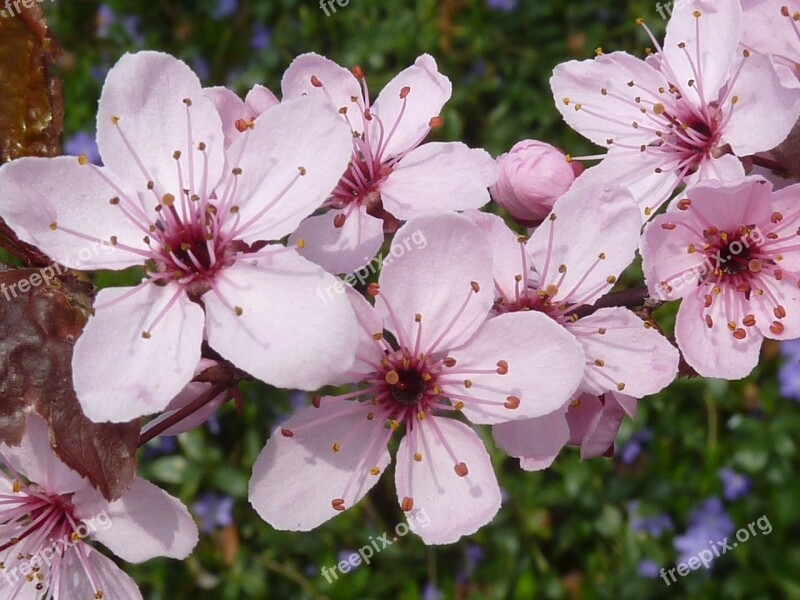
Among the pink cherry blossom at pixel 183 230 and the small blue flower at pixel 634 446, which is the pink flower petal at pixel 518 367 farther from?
the small blue flower at pixel 634 446

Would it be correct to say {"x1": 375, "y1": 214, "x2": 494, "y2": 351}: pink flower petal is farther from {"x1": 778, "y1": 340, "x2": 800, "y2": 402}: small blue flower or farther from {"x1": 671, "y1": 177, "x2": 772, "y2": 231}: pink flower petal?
{"x1": 778, "y1": 340, "x2": 800, "y2": 402}: small blue flower

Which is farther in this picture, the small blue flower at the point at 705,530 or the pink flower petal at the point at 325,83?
the small blue flower at the point at 705,530

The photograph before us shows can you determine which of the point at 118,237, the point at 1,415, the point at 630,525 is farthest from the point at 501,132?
the point at 1,415

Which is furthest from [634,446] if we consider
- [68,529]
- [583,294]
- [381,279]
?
[68,529]

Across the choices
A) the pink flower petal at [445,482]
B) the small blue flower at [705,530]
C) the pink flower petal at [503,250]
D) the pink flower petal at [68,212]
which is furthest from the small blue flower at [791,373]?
the pink flower petal at [68,212]

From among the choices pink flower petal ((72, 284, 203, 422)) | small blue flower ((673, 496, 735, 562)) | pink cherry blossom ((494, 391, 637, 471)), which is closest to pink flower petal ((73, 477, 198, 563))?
pink flower petal ((72, 284, 203, 422))

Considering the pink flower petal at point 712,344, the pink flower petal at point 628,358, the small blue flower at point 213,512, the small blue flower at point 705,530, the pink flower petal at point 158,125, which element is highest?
the pink flower petal at point 158,125
